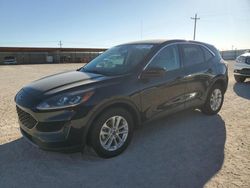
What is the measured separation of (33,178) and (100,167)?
0.91 metres

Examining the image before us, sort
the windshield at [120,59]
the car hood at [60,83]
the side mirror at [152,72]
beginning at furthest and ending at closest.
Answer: the windshield at [120,59], the side mirror at [152,72], the car hood at [60,83]

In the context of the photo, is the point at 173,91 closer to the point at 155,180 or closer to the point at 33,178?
the point at 155,180

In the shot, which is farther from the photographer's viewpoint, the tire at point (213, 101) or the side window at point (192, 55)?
the tire at point (213, 101)

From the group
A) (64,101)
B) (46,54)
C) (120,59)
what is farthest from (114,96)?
(46,54)

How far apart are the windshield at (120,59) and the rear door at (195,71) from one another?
94cm

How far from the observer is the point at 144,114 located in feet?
14.5

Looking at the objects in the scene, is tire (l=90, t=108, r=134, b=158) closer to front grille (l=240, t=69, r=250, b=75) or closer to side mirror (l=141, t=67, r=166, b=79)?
side mirror (l=141, t=67, r=166, b=79)

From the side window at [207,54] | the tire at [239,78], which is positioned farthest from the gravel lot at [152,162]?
the tire at [239,78]

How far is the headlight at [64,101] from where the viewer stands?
357 centimetres

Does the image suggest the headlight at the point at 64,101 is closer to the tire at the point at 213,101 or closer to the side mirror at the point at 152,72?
the side mirror at the point at 152,72

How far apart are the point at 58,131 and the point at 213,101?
3.99 metres

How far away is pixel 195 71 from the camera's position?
17.7 ft

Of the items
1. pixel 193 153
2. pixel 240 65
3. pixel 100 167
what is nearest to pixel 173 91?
pixel 193 153

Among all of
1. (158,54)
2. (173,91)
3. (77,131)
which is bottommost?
(77,131)
